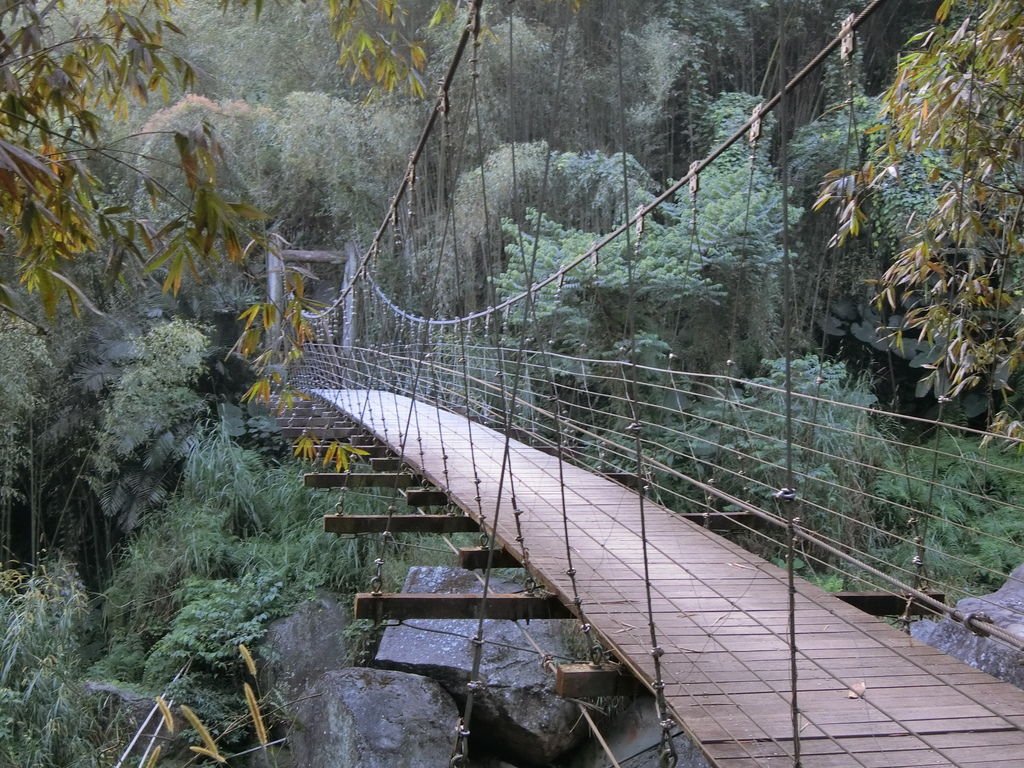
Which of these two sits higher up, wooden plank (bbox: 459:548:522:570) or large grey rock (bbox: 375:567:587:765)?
wooden plank (bbox: 459:548:522:570)

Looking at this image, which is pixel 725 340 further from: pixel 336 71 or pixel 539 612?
pixel 336 71

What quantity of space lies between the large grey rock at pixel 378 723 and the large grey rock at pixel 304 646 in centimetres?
59

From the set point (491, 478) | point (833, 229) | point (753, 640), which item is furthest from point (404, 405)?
point (753, 640)

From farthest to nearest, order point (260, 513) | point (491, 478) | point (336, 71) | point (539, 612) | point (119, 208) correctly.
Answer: point (336, 71), point (260, 513), point (491, 478), point (539, 612), point (119, 208)

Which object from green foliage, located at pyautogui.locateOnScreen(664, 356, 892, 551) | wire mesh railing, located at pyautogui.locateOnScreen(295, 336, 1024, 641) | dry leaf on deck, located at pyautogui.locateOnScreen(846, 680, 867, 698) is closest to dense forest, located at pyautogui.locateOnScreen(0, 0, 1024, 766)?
wire mesh railing, located at pyautogui.locateOnScreen(295, 336, 1024, 641)

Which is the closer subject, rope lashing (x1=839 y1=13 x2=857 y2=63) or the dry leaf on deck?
the dry leaf on deck

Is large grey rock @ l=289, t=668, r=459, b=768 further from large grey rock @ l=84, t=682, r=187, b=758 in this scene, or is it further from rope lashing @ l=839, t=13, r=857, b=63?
rope lashing @ l=839, t=13, r=857, b=63

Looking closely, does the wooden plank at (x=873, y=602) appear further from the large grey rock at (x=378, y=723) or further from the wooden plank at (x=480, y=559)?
the large grey rock at (x=378, y=723)

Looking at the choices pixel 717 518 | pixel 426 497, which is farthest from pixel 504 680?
pixel 717 518

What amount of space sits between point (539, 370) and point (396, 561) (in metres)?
1.22

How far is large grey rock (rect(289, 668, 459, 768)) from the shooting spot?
11.2ft

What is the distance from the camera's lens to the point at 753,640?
1.53 m

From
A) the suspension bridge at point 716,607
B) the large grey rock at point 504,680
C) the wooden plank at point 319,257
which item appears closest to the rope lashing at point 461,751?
the suspension bridge at point 716,607

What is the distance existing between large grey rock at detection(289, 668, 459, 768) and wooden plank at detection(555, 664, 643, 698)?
208 cm
